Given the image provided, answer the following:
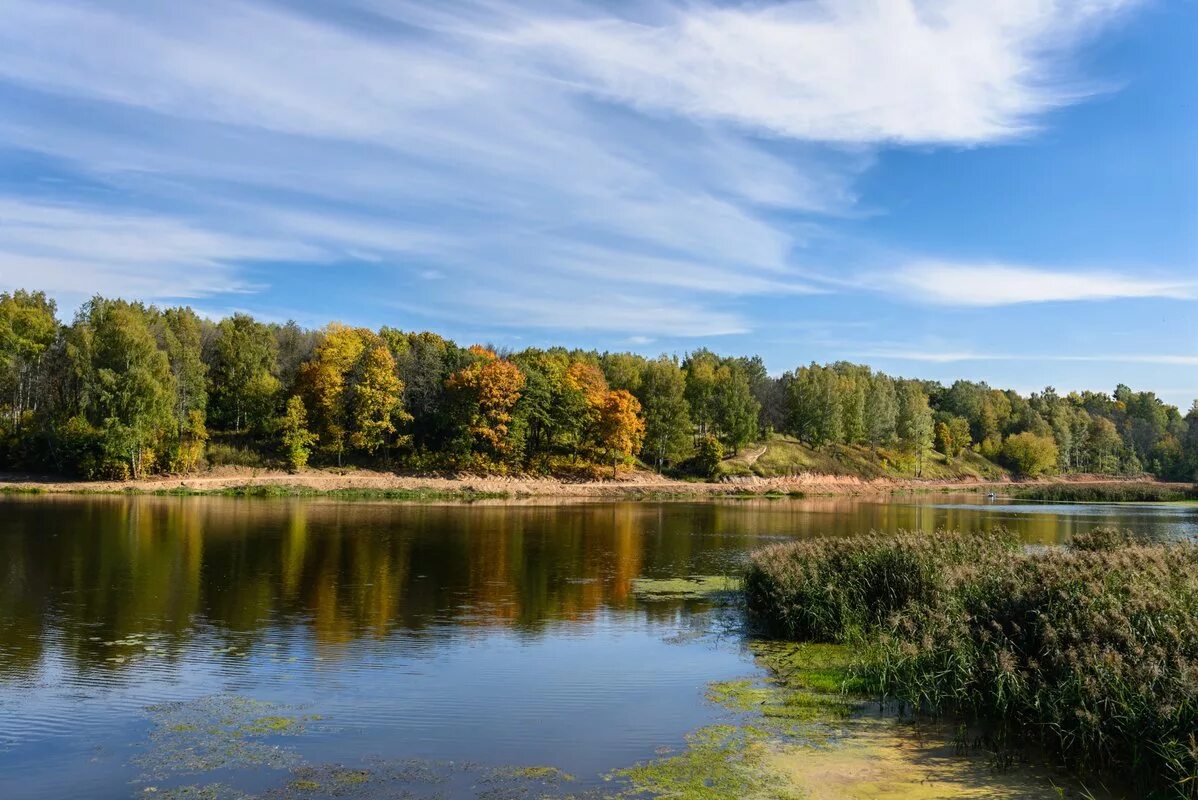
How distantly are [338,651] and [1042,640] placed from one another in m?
12.6

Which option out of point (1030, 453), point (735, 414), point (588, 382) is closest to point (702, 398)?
point (735, 414)

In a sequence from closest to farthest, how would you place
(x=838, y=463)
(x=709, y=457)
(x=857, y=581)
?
(x=857, y=581)
(x=709, y=457)
(x=838, y=463)

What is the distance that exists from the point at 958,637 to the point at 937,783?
365 cm

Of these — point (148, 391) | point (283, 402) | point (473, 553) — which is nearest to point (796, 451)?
point (283, 402)

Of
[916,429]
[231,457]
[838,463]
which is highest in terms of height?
[916,429]

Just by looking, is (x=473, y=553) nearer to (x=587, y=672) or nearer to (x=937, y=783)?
(x=587, y=672)

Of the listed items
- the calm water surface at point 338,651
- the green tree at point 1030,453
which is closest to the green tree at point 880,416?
the green tree at point 1030,453

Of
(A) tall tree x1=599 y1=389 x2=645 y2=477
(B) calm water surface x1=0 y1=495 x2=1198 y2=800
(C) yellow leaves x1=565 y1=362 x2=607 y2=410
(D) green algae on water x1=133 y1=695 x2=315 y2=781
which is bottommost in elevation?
(B) calm water surface x1=0 y1=495 x2=1198 y2=800

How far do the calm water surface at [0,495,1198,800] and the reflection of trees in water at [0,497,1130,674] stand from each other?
14cm

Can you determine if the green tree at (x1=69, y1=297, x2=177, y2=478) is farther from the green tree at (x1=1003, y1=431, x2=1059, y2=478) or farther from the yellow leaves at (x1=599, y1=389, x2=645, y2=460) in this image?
the green tree at (x1=1003, y1=431, x2=1059, y2=478)

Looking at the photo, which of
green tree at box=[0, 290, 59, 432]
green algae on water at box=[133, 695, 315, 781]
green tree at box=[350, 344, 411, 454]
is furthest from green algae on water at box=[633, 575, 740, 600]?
green tree at box=[0, 290, 59, 432]

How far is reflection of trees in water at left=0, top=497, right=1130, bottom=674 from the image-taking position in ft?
65.4

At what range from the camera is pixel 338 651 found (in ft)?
56.2

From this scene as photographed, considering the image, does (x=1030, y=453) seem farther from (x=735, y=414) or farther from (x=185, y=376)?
(x=185, y=376)
